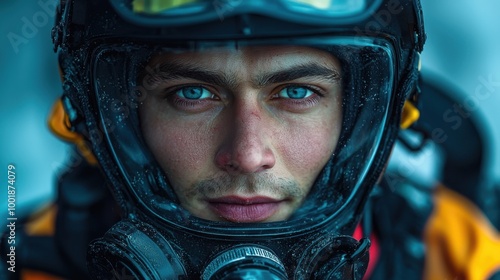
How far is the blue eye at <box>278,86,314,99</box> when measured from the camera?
1.39 metres

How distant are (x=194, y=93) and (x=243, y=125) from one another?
0.44 feet

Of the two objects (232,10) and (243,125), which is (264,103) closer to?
(243,125)

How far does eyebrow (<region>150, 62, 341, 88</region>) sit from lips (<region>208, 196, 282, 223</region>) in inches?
8.6

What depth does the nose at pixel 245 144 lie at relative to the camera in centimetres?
131

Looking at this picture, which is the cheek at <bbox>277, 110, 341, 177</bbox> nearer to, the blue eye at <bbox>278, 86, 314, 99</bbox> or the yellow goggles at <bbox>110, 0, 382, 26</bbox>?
the blue eye at <bbox>278, 86, 314, 99</bbox>

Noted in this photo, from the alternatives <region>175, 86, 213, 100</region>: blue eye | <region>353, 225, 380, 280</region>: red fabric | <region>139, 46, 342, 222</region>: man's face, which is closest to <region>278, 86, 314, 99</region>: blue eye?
<region>139, 46, 342, 222</region>: man's face

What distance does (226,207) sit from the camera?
4.59 ft

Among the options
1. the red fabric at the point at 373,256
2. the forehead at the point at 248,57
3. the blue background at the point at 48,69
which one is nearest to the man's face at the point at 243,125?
the forehead at the point at 248,57

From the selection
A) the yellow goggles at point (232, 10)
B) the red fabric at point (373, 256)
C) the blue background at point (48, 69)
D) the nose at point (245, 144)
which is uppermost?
the blue background at point (48, 69)

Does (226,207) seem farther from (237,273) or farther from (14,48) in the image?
(14,48)

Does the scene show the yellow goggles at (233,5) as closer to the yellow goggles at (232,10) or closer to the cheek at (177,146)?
the yellow goggles at (232,10)

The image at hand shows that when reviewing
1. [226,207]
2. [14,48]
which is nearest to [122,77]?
[226,207]

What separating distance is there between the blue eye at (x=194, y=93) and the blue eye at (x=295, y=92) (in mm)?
136

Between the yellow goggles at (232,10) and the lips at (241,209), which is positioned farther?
the lips at (241,209)
